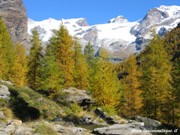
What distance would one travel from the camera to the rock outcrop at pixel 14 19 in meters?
164

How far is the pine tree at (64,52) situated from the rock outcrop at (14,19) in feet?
391

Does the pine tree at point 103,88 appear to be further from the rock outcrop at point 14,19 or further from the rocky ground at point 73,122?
the rock outcrop at point 14,19

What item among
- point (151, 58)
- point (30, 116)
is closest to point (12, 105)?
point (30, 116)

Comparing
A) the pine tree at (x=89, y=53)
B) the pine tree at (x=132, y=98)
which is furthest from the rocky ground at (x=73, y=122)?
the pine tree at (x=89, y=53)

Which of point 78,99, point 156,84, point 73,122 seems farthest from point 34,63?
point 73,122

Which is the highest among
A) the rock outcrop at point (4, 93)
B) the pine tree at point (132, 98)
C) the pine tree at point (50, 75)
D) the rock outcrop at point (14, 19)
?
the rock outcrop at point (14, 19)

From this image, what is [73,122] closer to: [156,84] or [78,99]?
[78,99]

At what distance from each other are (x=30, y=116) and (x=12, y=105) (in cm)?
227

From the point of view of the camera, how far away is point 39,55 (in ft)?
153

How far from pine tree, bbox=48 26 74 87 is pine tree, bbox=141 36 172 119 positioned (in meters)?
11.0

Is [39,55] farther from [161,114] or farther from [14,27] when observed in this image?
[14,27]

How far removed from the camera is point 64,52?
4612cm

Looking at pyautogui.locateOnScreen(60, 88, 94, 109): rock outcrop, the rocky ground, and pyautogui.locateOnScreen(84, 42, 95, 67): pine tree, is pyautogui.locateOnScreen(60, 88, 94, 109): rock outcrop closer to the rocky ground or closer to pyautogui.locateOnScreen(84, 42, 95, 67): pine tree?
the rocky ground

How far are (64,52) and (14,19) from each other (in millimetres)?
127887
